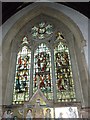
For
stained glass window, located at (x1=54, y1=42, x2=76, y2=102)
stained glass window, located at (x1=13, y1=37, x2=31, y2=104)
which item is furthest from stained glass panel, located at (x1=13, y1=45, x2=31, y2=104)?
stained glass window, located at (x1=54, y1=42, x2=76, y2=102)

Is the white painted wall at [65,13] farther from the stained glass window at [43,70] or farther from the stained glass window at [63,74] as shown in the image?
the stained glass window at [43,70]

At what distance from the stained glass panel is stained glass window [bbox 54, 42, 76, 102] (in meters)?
1.16

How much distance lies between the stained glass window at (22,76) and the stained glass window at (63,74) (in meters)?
1.16

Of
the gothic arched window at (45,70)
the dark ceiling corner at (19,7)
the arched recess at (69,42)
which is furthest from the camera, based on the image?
the dark ceiling corner at (19,7)

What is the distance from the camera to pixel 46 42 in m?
9.12

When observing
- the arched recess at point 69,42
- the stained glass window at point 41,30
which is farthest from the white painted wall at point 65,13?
the stained glass window at point 41,30

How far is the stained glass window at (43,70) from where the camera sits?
7539 millimetres

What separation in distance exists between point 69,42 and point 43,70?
180 cm

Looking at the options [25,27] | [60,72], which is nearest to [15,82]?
[60,72]

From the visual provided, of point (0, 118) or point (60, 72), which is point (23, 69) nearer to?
point (60, 72)

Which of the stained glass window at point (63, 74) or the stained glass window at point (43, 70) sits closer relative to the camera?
the stained glass window at point (63, 74)

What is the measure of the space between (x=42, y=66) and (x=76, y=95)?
1889 millimetres

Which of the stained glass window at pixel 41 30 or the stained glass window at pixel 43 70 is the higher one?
the stained glass window at pixel 41 30

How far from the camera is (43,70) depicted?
8.16 metres
